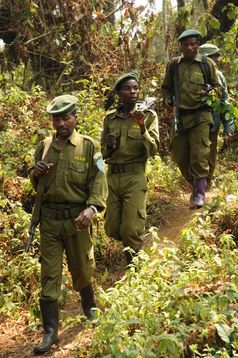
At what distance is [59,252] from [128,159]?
1.30 metres

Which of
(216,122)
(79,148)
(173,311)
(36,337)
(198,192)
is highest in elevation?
(216,122)

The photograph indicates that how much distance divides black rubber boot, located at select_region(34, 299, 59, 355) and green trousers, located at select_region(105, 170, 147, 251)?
43.9 inches

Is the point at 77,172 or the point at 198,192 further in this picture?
the point at 198,192

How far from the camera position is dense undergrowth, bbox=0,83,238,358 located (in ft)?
12.3

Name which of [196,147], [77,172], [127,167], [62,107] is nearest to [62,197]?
[77,172]

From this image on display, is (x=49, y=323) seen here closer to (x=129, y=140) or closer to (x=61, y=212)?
(x=61, y=212)

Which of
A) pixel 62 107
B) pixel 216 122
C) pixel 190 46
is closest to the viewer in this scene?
pixel 62 107

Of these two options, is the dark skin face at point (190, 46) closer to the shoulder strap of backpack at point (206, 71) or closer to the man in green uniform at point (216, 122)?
the shoulder strap of backpack at point (206, 71)

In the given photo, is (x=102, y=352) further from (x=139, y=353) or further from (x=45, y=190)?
(x=45, y=190)

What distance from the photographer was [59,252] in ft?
14.8

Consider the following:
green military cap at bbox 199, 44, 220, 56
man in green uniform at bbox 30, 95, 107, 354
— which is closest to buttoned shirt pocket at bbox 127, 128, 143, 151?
man in green uniform at bbox 30, 95, 107, 354

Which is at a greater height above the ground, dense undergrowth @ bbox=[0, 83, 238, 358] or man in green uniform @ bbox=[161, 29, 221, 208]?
man in green uniform @ bbox=[161, 29, 221, 208]

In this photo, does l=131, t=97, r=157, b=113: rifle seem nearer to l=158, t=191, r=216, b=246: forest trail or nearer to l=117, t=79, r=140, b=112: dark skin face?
l=117, t=79, r=140, b=112: dark skin face

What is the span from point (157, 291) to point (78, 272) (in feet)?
2.24
